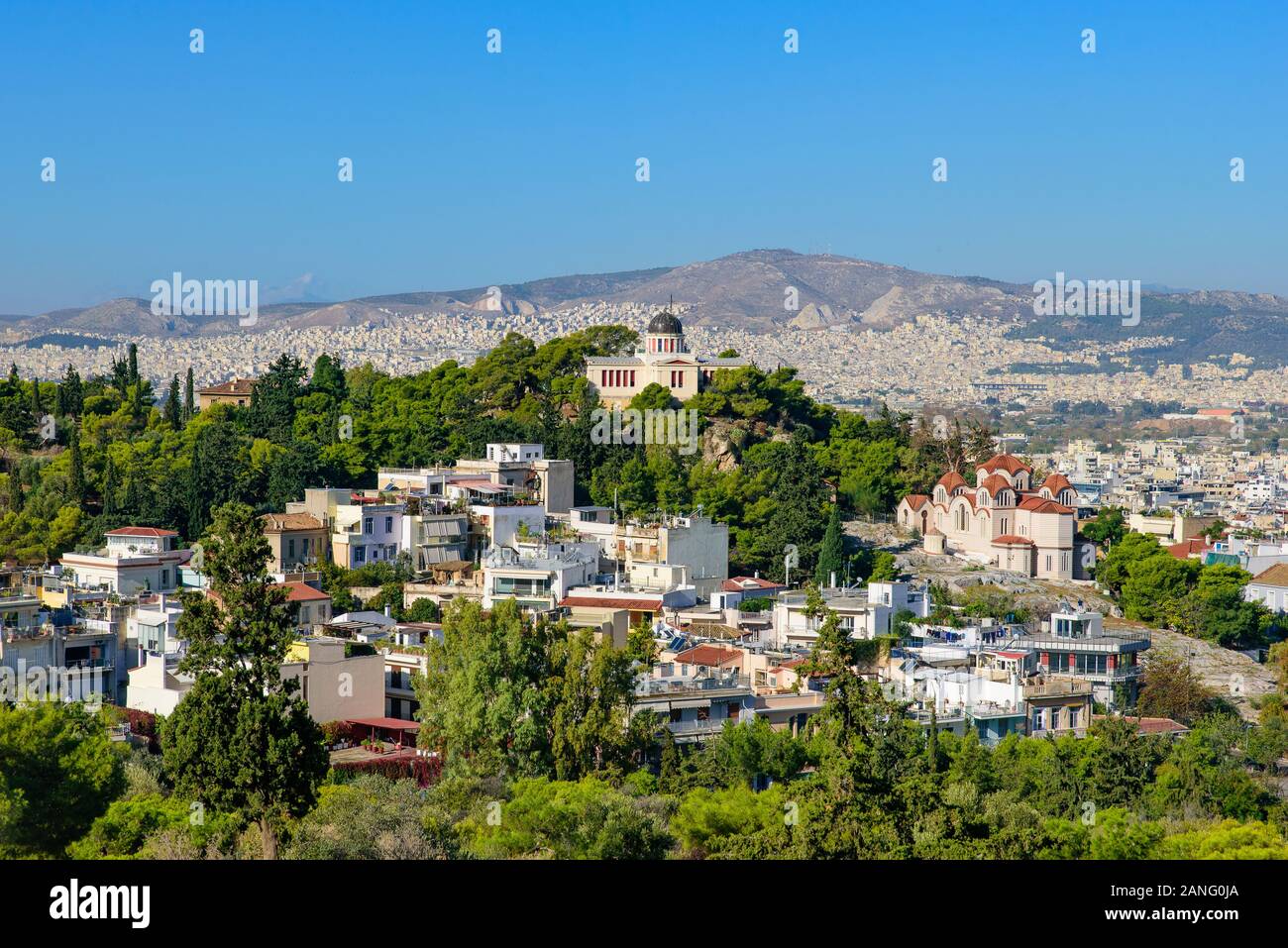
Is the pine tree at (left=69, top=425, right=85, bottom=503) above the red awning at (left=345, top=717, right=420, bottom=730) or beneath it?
above

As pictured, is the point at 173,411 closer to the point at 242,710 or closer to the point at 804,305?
the point at 242,710

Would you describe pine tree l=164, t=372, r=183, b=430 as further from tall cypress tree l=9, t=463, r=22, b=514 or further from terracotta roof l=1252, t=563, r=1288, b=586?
terracotta roof l=1252, t=563, r=1288, b=586

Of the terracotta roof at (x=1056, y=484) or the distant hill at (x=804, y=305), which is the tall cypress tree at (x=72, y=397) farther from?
the distant hill at (x=804, y=305)

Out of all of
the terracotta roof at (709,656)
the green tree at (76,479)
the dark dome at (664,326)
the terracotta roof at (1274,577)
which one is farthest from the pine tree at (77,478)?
the terracotta roof at (1274,577)

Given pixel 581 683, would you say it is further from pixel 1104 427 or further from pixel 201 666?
pixel 1104 427

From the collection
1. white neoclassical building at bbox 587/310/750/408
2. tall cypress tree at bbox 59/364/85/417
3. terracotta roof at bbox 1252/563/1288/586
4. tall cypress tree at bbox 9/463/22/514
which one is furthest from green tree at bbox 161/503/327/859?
tall cypress tree at bbox 59/364/85/417
